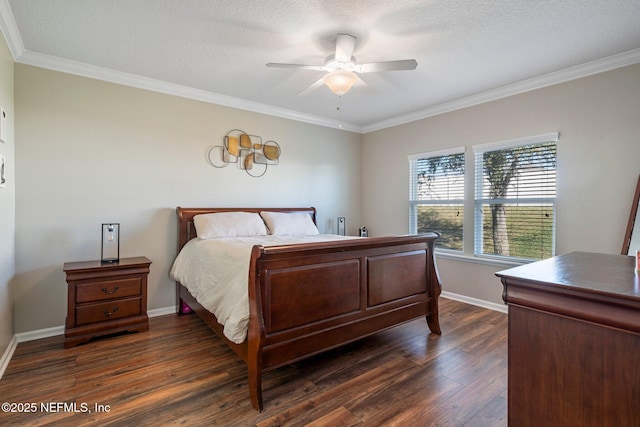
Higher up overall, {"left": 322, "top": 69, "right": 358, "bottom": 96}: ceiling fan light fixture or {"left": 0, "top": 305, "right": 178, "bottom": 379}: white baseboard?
{"left": 322, "top": 69, "right": 358, "bottom": 96}: ceiling fan light fixture

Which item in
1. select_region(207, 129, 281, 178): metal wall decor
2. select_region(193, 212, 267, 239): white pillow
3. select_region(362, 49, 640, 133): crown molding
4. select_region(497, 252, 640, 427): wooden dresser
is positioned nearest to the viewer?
select_region(497, 252, 640, 427): wooden dresser

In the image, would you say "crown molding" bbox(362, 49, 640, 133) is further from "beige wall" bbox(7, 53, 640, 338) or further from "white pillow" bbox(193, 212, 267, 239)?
"white pillow" bbox(193, 212, 267, 239)

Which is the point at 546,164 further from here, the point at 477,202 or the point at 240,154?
the point at 240,154

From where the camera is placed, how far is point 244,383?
208 cm

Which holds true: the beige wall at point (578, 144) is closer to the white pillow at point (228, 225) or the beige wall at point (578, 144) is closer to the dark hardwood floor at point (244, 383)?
the dark hardwood floor at point (244, 383)

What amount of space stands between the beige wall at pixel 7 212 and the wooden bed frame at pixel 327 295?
54.0 inches

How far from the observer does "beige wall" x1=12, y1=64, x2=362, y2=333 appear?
2771 millimetres

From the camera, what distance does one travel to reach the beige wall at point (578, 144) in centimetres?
275

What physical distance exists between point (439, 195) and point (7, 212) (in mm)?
4508

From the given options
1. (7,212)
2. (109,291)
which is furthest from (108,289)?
(7,212)

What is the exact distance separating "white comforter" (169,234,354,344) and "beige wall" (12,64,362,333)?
0.56m

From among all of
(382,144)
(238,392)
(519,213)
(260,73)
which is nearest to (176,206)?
(260,73)

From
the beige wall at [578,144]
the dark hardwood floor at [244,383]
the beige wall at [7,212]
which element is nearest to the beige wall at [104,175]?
the beige wall at [7,212]

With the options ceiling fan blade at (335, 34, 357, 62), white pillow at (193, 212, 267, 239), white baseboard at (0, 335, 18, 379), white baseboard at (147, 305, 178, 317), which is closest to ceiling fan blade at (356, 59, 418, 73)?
ceiling fan blade at (335, 34, 357, 62)
